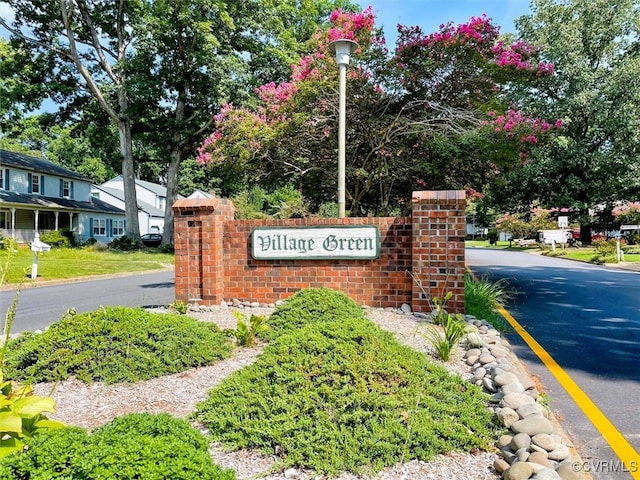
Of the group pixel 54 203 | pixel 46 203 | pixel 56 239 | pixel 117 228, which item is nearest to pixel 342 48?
pixel 56 239

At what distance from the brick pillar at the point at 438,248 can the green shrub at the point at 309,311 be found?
4.86 ft

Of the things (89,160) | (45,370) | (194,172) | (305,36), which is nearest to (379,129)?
(45,370)

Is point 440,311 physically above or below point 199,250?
below

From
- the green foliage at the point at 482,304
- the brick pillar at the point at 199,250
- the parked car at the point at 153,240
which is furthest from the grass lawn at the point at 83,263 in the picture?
the green foliage at the point at 482,304

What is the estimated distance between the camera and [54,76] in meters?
26.1

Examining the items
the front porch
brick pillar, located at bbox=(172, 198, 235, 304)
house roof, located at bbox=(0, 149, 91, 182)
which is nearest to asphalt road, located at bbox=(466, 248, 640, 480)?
brick pillar, located at bbox=(172, 198, 235, 304)

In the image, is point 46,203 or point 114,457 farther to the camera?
point 46,203

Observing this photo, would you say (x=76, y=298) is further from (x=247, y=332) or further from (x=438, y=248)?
(x=438, y=248)

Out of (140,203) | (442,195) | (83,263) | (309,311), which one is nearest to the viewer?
(309,311)

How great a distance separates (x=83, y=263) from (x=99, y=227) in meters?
18.5

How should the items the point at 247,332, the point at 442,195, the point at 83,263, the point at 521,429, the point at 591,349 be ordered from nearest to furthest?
the point at 521,429, the point at 247,332, the point at 591,349, the point at 442,195, the point at 83,263

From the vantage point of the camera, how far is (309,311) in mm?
5199

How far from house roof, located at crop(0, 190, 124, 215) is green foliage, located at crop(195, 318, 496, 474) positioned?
29902 mm

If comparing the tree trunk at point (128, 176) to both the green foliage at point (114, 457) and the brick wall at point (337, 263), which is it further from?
the green foliage at point (114, 457)
